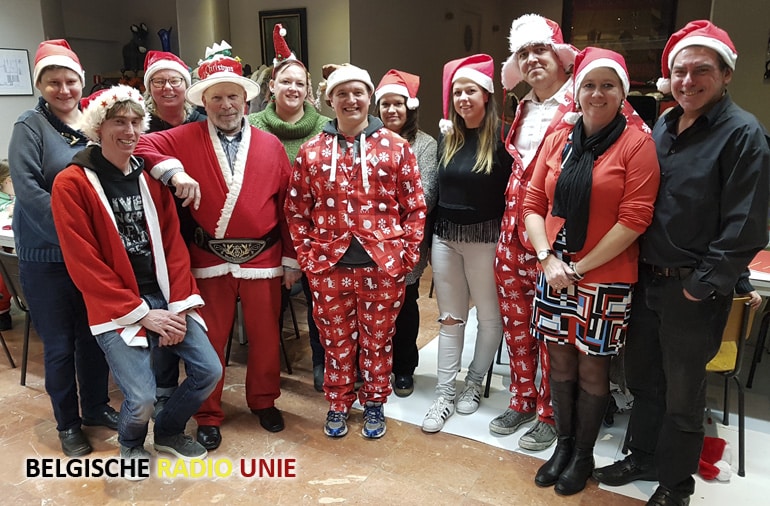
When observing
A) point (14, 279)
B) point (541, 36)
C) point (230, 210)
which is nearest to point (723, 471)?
point (541, 36)

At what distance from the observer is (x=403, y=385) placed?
288cm

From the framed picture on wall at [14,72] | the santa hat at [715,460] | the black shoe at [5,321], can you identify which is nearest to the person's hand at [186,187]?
the santa hat at [715,460]

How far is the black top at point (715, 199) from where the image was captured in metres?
1.63

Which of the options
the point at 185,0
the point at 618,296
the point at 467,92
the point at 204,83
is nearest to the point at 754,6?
the point at 467,92

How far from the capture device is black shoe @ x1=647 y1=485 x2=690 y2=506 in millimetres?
1941

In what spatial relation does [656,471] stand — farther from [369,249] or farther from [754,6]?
[754,6]

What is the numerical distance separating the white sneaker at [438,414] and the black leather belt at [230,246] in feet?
3.34

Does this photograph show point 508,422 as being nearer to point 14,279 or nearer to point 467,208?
point 467,208

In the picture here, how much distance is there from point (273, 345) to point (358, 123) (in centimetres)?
100

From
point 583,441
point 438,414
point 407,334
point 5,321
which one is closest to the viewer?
point 583,441

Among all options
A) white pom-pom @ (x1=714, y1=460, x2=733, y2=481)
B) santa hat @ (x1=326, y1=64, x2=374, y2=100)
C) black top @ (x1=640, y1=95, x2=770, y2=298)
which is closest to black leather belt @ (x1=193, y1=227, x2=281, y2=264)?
santa hat @ (x1=326, y1=64, x2=374, y2=100)

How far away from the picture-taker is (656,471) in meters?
2.15

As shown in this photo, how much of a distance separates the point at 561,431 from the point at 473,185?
1000 mm

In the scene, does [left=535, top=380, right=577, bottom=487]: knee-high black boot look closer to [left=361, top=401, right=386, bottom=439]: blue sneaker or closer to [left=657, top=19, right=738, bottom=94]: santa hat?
[left=361, top=401, right=386, bottom=439]: blue sneaker
